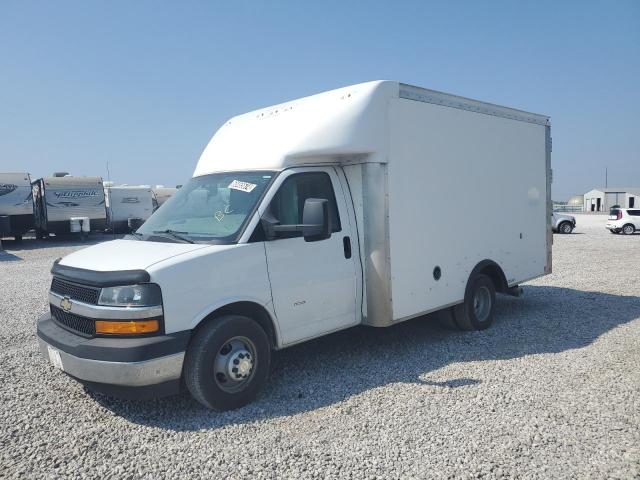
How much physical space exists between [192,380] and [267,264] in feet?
3.90

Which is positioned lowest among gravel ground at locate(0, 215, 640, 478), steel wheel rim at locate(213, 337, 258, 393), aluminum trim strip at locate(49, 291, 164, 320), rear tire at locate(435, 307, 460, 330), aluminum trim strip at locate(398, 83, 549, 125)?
gravel ground at locate(0, 215, 640, 478)

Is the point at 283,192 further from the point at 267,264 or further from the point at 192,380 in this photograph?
the point at 192,380

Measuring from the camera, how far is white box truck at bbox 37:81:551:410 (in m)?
4.03

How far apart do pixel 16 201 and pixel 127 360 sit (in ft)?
72.3

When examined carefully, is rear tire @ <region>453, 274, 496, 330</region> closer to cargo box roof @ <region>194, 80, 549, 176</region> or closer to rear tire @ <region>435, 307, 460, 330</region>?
rear tire @ <region>435, 307, 460, 330</region>

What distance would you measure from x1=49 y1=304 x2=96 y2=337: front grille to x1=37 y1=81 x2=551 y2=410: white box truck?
0.06 feet

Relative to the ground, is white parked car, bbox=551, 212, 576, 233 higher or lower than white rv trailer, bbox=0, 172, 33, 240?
lower

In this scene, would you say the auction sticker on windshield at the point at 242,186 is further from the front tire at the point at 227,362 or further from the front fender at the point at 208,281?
the front tire at the point at 227,362

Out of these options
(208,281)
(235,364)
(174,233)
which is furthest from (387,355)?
(174,233)

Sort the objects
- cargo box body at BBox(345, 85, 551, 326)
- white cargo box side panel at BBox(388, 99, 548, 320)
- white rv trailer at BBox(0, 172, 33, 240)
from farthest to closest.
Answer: white rv trailer at BBox(0, 172, 33, 240)
white cargo box side panel at BBox(388, 99, 548, 320)
cargo box body at BBox(345, 85, 551, 326)

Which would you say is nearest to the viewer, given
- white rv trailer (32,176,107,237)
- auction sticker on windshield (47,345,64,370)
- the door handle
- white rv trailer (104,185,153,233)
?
auction sticker on windshield (47,345,64,370)

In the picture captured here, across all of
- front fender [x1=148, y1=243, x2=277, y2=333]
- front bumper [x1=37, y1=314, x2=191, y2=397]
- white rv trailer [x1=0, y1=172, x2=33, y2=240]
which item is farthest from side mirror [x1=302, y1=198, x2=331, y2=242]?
white rv trailer [x1=0, y1=172, x2=33, y2=240]

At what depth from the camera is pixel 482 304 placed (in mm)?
6973

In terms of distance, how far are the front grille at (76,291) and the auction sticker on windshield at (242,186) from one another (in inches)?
63.7
